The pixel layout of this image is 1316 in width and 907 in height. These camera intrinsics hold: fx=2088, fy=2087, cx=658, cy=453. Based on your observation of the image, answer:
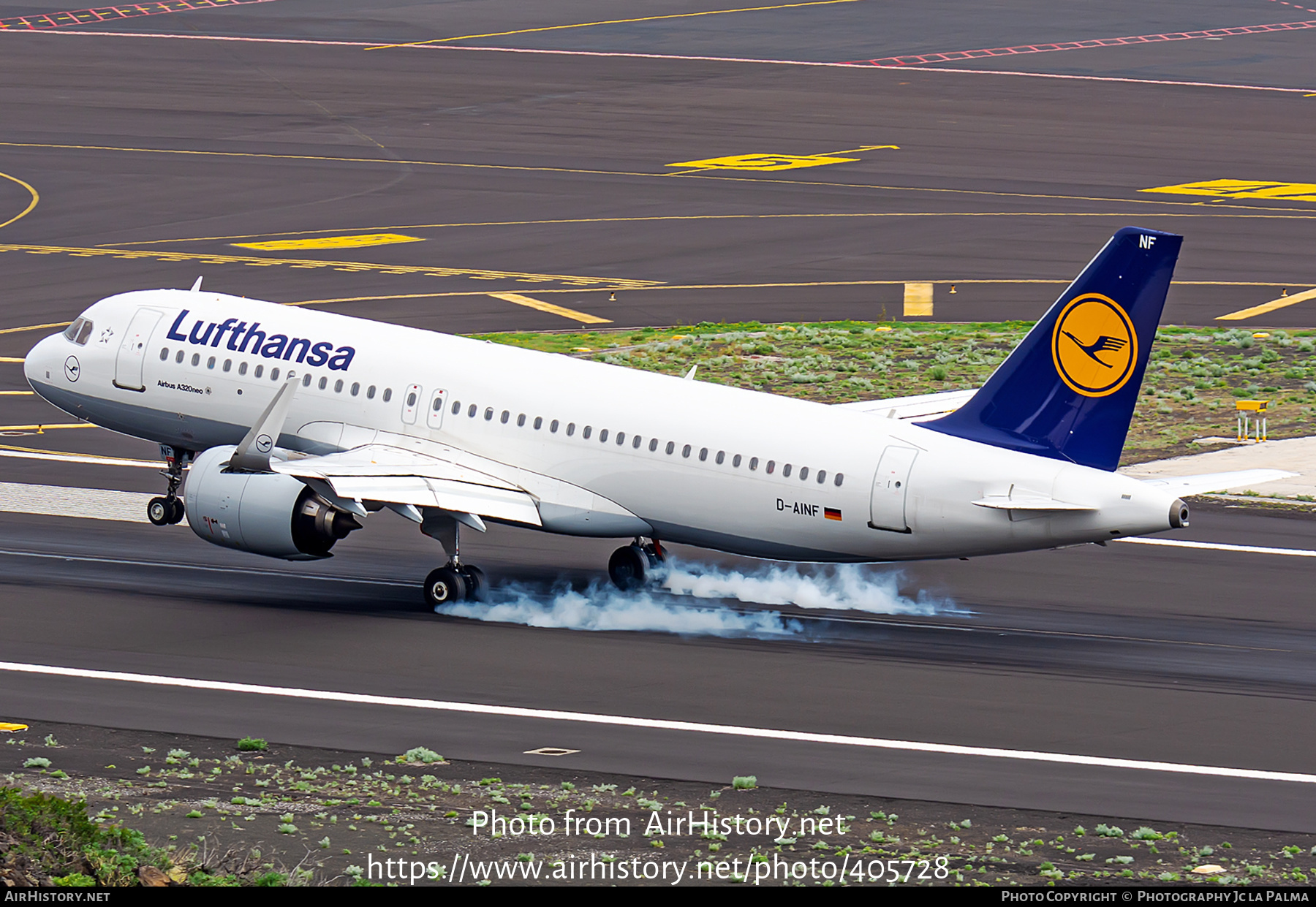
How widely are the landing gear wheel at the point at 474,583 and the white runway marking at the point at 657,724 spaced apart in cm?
579

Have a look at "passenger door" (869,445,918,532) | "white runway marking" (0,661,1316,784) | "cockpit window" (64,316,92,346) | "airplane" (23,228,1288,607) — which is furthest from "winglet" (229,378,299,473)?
"passenger door" (869,445,918,532)

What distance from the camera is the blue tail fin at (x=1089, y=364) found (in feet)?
111

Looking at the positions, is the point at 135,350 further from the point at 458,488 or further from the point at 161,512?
the point at 458,488

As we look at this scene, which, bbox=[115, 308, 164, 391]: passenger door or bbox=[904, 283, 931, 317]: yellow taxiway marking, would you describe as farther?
bbox=[904, 283, 931, 317]: yellow taxiway marking

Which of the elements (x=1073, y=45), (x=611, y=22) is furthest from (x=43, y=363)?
(x=1073, y=45)

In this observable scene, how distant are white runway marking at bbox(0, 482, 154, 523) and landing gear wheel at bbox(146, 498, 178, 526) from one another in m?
0.88

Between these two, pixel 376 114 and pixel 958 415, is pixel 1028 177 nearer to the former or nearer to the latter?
pixel 376 114

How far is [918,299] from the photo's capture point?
6950 cm

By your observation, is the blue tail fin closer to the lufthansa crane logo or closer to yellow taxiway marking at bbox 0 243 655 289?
the lufthansa crane logo

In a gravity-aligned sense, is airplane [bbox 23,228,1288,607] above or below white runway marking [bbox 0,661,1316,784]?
above

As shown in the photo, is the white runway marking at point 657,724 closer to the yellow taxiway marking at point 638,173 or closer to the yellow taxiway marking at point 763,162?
the yellow taxiway marking at point 638,173

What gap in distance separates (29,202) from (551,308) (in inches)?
1023

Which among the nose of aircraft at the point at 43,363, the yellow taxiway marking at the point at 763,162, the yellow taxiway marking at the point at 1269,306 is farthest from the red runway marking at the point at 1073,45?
the nose of aircraft at the point at 43,363

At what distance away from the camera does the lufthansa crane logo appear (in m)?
34.0
